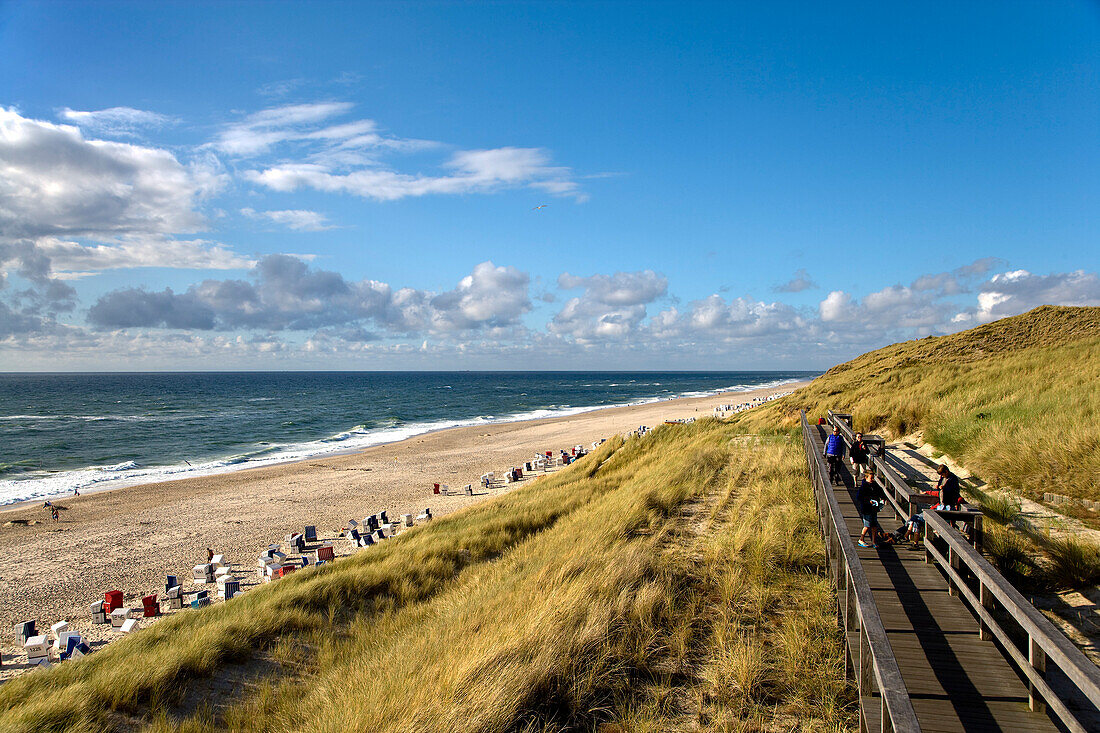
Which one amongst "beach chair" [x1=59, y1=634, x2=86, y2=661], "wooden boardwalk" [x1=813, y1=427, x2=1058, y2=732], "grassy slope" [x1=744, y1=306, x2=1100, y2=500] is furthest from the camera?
"beach chair" [x1=59, y1=634, x2=86, y2=661]

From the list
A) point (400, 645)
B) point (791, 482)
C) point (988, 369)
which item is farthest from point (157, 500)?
point (988, 369)

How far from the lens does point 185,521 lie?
65.0 feet

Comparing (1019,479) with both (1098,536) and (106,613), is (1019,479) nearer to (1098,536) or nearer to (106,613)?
(1098,536)

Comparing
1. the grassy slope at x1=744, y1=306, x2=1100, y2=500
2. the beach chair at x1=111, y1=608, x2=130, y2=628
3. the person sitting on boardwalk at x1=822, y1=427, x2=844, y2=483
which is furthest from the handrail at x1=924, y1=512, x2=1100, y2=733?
the beach chair at x1=111, y1=608, x2=130, y2=628

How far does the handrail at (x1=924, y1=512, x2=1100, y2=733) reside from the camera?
8.10 ft

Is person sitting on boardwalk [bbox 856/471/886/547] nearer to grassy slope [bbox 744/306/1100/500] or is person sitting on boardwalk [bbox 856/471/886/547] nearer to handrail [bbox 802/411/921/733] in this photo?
handrail [bbox 802/411/921/733]

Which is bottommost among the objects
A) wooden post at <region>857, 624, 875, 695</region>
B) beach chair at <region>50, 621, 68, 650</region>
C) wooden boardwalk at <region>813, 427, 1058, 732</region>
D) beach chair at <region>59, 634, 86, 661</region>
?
beach chair at <region>50, 621, 68, 650</region>

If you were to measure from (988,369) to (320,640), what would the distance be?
18.0 meters

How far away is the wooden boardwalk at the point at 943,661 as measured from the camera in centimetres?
321

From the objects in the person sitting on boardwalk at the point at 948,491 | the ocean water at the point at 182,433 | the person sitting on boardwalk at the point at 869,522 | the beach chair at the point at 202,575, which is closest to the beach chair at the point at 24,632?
the beach chair at the point at 202,575

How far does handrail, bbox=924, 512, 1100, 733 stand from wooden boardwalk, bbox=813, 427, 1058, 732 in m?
0.11

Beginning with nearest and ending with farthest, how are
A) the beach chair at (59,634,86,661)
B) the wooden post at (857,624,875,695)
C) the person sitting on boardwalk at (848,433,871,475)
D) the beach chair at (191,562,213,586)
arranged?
the wooden post at (857,624,875,695) < the person sitting on boardwalk at (848,433,871,475) < the beach chair at (59,634,86,661) < the beach chair at (191,562,213,586)

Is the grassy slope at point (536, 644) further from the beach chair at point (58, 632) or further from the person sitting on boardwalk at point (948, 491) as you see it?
the beach chair at point (58, 632)

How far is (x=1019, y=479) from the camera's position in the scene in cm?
714
